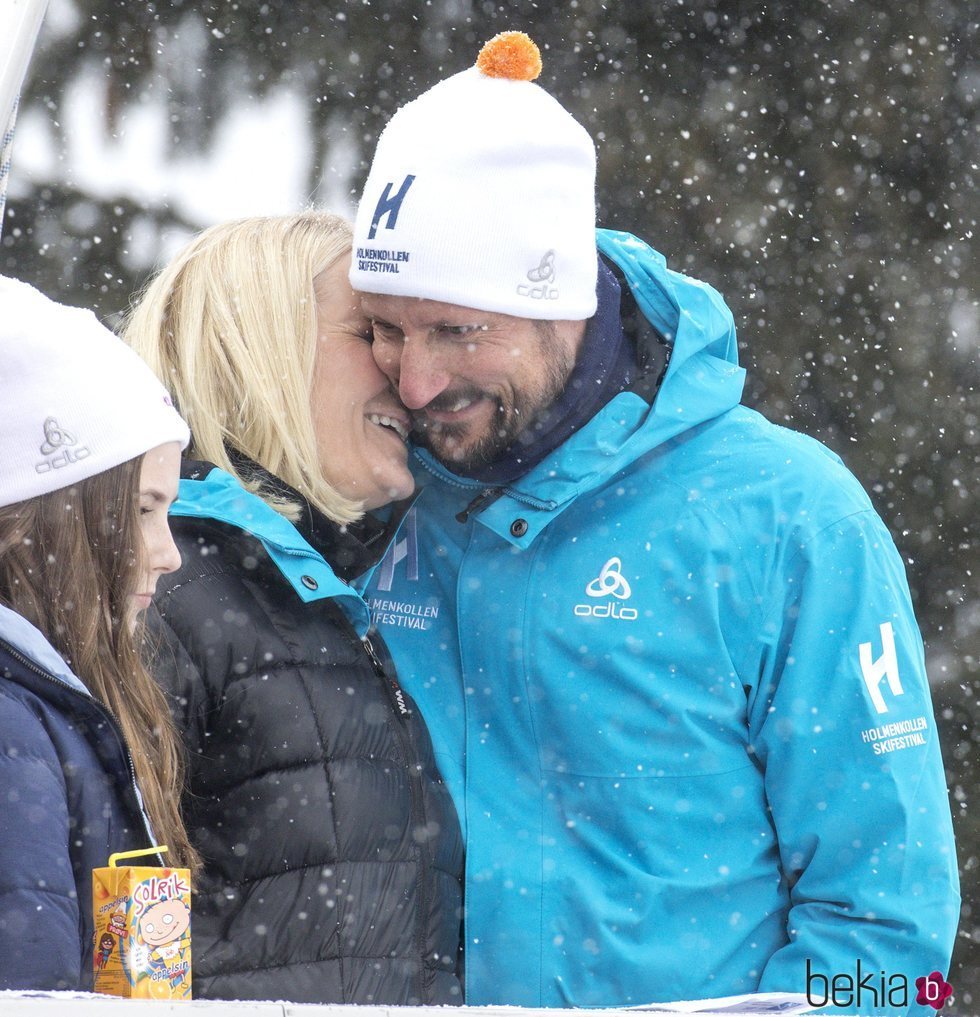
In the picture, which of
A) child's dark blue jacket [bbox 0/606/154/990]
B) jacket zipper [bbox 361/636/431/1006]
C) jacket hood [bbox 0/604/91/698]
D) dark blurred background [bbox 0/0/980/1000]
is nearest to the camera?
child's dark blue jacket [bbox 0/606/154/990]

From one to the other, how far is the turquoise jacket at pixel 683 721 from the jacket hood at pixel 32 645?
0.81m

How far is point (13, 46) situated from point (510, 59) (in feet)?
3.31

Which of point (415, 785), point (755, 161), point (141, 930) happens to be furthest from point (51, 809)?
point (755, 161)

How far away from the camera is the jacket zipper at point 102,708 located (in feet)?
4.09

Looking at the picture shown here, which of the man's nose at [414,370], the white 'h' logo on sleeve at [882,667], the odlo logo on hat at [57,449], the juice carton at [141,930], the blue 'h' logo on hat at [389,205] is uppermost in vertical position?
the blue 'h' logo on hat at [389,205]

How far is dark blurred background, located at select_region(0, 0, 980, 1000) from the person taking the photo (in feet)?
13.6

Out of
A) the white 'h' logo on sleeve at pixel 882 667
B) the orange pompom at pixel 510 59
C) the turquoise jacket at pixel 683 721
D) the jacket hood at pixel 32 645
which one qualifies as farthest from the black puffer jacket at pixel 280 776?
the orange pompom at pixel 510 59

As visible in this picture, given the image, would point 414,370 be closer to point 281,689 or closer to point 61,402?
point 281,689

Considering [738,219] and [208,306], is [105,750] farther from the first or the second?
[738,219]

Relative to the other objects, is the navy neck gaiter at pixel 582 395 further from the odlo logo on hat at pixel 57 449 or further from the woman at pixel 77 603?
the odlo logo on hat at pixel 57 449

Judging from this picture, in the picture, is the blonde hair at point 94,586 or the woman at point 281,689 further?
the woman at point 281,689

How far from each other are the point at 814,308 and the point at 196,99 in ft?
7.23

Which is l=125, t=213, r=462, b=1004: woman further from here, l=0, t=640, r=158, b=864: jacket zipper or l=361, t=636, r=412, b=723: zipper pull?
l=0, t=640, r=158, b=864: jacket zipper

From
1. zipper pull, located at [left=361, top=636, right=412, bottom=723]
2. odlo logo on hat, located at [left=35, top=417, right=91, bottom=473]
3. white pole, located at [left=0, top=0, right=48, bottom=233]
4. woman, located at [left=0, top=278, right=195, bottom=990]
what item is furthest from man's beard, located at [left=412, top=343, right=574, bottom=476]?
white pole, located at [left=0, top=0, right=48, bottom=233]
